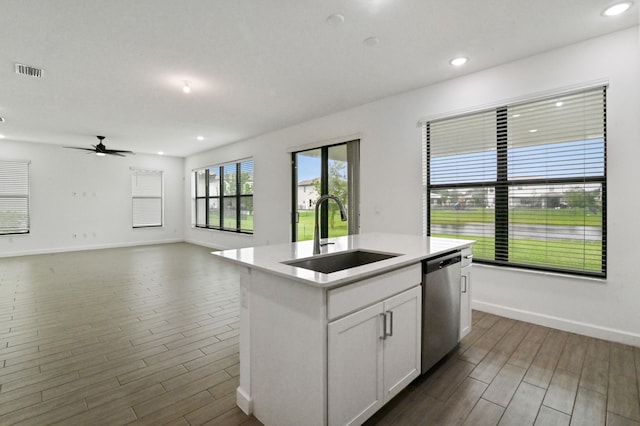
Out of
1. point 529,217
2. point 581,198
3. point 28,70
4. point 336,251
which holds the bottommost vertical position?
point 336,251

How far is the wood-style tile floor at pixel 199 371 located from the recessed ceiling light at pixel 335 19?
288cm

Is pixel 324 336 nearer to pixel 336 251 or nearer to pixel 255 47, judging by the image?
pixel 336 251

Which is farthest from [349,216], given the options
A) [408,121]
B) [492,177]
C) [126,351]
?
[126,351]

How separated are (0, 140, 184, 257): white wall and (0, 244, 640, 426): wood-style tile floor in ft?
15.1

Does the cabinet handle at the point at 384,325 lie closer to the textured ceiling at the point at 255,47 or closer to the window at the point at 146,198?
the textured ceiling at the point at 255,47

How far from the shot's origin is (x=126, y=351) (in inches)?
102

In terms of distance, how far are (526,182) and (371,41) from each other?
2.22 m

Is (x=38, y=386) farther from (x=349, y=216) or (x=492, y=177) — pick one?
(x=492, y=177)

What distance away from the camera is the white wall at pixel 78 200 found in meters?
7.47

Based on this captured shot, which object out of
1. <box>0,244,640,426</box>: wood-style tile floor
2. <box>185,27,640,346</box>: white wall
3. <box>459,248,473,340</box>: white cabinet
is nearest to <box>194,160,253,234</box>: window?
<box>185,27,640,346</box>: white wall

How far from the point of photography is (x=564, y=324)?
9.88 ft

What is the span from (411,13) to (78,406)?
3.68m

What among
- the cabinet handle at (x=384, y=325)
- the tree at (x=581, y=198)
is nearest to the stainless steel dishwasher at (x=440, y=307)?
the cabinet handle at (x=384, y=325)

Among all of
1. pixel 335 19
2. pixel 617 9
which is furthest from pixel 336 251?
pixel 617 9
